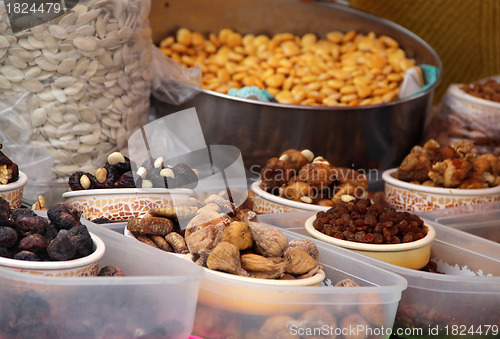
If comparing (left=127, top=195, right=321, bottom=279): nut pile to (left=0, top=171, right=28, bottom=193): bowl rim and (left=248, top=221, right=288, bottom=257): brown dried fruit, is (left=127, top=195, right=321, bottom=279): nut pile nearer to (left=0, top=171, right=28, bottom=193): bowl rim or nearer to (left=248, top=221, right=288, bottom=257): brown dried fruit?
(left=248, top=221, right=288, bottom=257): brown dried fruit

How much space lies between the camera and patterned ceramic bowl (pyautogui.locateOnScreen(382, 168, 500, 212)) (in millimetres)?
1507

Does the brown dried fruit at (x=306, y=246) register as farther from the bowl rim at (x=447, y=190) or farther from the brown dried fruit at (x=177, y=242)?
the bowl rim at (x=447, y=190)

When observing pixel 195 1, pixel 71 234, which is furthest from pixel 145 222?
pixel 195 1

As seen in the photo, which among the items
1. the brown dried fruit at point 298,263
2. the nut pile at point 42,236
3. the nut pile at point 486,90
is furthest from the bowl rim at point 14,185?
the nut pile at point 486,90

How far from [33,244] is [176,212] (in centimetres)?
30

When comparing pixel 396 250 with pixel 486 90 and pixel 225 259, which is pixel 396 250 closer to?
pixel 225 259

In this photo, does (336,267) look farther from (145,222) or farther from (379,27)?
(379,27)

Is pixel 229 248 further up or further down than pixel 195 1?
further down

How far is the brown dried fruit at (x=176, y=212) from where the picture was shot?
3.70 feet

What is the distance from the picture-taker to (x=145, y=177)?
1276 millimetres

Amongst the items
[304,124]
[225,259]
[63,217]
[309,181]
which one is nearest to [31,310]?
[63,217]

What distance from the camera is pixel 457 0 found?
7.74 ft

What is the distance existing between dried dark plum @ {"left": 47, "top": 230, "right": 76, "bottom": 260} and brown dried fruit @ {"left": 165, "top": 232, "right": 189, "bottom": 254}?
226 millimetres

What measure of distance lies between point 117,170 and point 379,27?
56.2 inches
